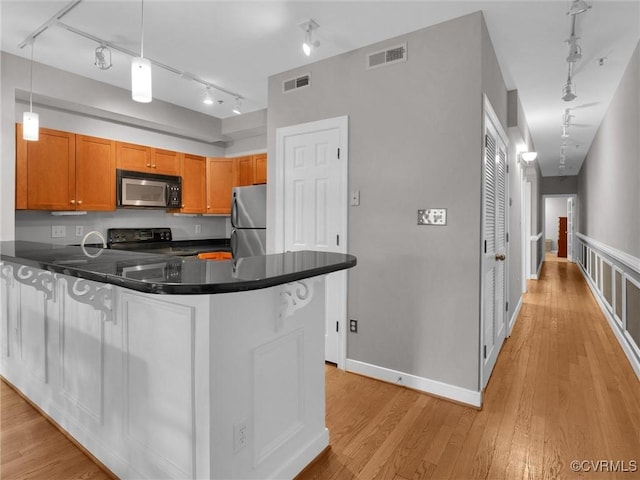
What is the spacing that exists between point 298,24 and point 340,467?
2867 millimetres

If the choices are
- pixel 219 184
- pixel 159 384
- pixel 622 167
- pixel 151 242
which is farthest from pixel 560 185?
pixel 159 384

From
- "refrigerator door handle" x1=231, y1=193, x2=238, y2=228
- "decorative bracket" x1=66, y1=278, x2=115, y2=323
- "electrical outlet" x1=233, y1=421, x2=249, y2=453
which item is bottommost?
"electrical outlet" x1=233, y1=421, x2=249, y2=453

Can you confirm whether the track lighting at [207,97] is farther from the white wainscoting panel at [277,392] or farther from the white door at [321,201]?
the white wainscoting panel at [277,392]

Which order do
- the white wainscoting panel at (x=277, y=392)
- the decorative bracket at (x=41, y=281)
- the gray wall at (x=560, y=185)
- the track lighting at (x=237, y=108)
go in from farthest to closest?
the gray wall at (x=560, y=185) → the track lighting at (x=237, y=108) → the decorative bracket at (x=41, y=281) → the white wainscoting panel at (x=277, y=392)

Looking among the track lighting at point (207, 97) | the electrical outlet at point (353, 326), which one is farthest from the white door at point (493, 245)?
the track lighting at point (207, 97)

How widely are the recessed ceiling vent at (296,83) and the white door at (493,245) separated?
158 cm

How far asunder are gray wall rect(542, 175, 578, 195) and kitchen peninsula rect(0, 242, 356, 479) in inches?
432

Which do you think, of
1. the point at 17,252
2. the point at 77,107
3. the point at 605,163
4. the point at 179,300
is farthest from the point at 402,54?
the point at 605,163

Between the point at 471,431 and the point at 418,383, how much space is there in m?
0.55

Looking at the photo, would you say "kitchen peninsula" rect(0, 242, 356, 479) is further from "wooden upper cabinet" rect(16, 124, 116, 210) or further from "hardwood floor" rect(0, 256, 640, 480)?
"wooden upper cabinet" rect(16, 124, 116, 210)

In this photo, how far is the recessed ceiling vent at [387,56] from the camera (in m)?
2.73

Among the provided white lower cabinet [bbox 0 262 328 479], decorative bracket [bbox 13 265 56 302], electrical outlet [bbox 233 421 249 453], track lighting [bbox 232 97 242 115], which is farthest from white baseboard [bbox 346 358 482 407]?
track lighting [bbox 232 97 242 115]

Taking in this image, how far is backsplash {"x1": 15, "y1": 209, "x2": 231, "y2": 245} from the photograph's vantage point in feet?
12.2

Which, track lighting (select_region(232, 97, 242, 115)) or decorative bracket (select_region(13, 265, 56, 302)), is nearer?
decorative bracket (select_region(13, 265, 56, 302))
